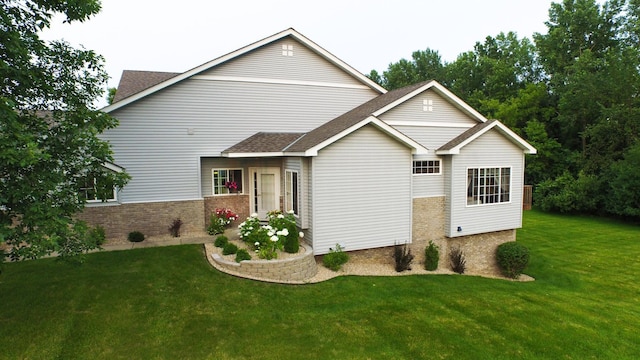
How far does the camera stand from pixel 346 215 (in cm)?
1119

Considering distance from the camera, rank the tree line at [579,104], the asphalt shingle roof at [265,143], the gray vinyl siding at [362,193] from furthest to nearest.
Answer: the tree line at [579,104], the asphalt shingle roof at [265,143], the gray vinyl siding at [362,193]

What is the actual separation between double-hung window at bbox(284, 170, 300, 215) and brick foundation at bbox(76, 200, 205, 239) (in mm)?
3307

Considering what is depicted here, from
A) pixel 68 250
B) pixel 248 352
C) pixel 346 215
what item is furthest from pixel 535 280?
pixel 68 250

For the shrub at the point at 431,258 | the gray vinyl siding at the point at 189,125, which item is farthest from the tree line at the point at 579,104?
the gray vinyl siding at the point at 189,125

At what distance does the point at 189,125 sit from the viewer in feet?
41.7

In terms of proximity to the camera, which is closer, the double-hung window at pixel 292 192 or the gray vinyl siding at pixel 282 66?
the double-hung window at pixel 292 192

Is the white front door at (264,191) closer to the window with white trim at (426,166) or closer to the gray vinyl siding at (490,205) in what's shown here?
the window with white trim at (426,166)

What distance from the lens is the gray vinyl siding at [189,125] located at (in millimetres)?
12008

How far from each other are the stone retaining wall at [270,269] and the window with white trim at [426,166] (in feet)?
19.1

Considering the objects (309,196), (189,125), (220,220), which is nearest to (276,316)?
(309,196)

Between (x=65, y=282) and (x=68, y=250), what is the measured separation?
2.93 meters

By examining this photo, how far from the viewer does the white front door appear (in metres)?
13.9

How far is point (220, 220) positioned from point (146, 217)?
2.54 metres

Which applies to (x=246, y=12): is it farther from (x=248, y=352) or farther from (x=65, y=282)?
(x=248, y=352)
